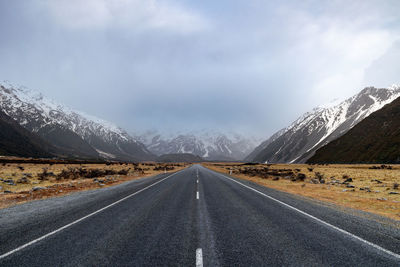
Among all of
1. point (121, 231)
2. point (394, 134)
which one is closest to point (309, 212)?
point (121, 231)

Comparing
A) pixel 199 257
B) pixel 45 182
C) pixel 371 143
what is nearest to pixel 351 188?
pixel 199 257

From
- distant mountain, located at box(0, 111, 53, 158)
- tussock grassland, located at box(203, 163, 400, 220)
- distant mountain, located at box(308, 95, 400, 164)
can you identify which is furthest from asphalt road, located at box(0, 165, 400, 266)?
distant mountain, located at box(0, 111, 53, 158)

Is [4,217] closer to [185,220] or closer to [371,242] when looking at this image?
[185,220]

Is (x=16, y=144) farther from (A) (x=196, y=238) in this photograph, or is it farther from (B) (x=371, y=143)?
(B) (x=371, y=143)

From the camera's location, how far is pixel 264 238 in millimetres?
6320

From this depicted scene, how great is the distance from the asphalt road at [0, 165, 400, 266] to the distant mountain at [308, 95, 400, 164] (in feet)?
344

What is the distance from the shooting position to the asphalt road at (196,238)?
4953 mm

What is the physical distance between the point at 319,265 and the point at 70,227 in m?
7.16

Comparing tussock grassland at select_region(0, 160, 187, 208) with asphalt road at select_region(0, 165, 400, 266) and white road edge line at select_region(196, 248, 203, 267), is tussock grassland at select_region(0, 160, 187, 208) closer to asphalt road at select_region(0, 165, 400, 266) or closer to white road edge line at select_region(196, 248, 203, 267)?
asphalt road at select_region(0, 165, 400, 266)

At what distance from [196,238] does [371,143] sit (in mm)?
133735

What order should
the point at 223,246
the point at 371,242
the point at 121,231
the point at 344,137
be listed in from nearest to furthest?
the point at 223,246
the point at 371,242
the point at 121,231
the point at 344,137

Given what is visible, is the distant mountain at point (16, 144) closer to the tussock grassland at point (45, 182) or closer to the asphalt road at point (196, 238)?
the tussock grassland at point (45, 182)

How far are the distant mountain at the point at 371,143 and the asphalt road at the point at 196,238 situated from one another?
10479cm

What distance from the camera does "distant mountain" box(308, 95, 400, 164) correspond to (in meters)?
97.0
